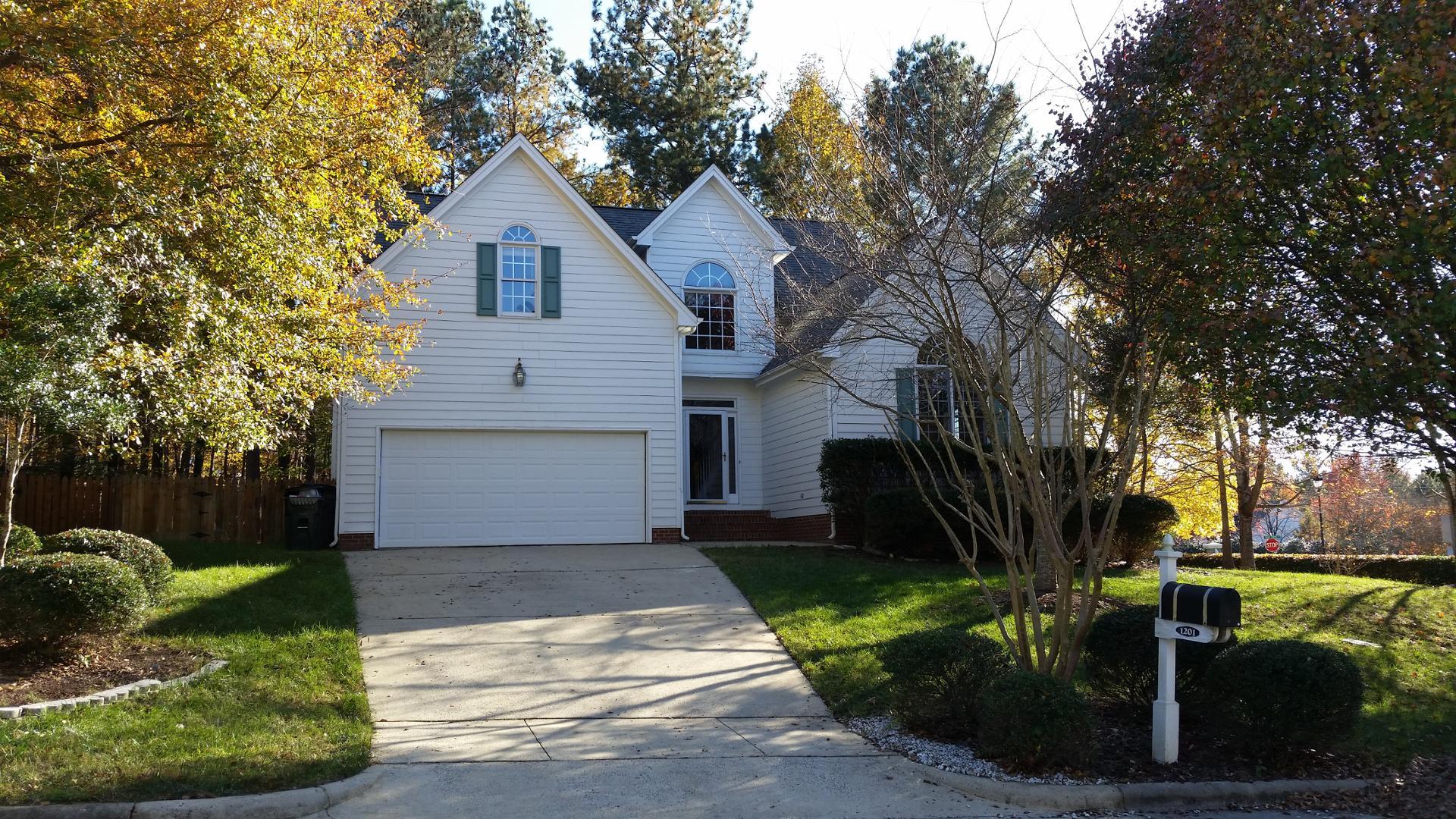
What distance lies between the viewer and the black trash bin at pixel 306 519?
16.2m

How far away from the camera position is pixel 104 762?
618 cm

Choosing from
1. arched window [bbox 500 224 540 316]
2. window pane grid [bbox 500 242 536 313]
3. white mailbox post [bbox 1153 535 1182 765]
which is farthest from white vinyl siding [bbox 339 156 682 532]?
white mailbox post [bbox 1153 535 1182 765]

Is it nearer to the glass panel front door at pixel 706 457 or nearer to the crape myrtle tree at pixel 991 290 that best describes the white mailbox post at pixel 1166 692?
the crape myrtle tree at pixel 991 290

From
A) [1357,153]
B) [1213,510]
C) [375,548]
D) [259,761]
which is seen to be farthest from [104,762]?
[1213,510]

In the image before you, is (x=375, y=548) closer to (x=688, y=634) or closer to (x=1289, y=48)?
(x=688, y=634)

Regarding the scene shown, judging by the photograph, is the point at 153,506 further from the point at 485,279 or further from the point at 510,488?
the point at 485,279

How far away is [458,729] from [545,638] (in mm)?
3053

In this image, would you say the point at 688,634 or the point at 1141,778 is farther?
the point at 688,634

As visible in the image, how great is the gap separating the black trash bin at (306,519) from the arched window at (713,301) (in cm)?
796

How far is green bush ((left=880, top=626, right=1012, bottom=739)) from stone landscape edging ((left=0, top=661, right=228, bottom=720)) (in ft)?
17.8

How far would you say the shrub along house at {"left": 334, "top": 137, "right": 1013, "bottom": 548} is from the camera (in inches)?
664

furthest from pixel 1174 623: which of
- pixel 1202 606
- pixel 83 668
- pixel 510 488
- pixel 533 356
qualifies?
pixel 533 356

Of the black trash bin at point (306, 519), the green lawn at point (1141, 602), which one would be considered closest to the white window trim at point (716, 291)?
the green lawn at point (1141, 602)

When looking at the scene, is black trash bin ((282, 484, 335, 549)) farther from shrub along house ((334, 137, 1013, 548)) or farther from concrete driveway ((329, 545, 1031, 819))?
concrete driveway ((329, 545, 1031, 819))
